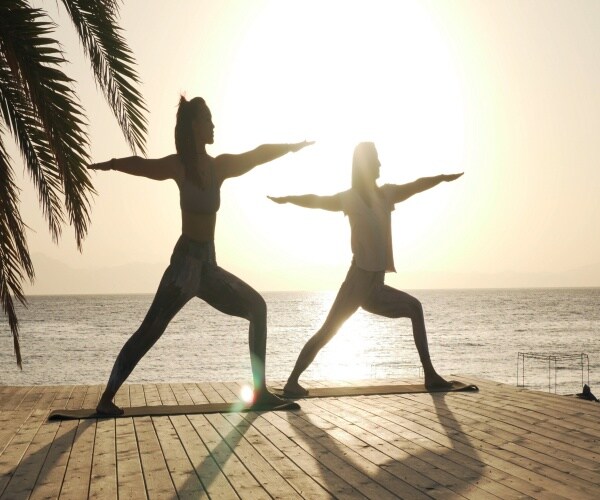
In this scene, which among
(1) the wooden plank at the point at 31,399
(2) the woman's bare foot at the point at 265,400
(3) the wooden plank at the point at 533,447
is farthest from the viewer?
(1) the wooden plank at the point at 31,399

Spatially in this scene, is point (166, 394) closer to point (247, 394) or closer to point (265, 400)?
point (247, 394)

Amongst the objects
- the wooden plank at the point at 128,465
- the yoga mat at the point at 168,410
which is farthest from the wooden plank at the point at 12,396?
the wooden plank at the point at 128,465

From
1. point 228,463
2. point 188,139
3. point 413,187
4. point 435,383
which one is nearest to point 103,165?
point 188,139

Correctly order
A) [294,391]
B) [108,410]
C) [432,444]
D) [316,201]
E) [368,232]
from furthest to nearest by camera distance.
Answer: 1. [316,201]
2. [368,232]
3. [294,391]
4. [108,410]
5. [432,444]

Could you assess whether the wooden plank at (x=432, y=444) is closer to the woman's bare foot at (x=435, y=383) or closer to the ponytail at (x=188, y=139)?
the woman's bare foot at (x=435, y=383)

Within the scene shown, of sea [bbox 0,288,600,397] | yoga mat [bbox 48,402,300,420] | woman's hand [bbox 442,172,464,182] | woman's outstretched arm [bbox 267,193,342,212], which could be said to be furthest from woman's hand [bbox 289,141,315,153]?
sea [bbox 0,288,600,397]

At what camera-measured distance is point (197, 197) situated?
22.6 ft

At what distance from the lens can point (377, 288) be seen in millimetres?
8242

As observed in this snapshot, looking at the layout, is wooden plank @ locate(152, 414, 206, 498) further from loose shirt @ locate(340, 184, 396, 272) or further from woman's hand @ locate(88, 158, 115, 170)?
loose shirt @ locate(340, 184, 396, 272)

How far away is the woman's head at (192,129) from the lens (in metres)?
6.92

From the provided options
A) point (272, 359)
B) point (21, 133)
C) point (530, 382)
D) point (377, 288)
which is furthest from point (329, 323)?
point (272, 359)

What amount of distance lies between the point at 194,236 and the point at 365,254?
189 centimetres

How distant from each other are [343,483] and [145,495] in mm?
957

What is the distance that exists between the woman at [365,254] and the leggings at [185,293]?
134 centimetres
